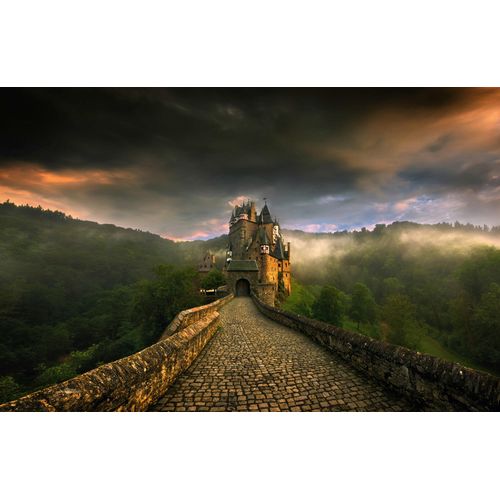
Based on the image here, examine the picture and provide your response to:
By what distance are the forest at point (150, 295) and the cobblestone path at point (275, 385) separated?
68.2 ft

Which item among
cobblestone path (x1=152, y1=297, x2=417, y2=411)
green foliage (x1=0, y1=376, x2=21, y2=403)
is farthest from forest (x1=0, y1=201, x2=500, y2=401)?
cobblestone path (x1=152, y1=297, x2=417, y2=411)

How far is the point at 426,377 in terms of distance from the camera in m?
2.89

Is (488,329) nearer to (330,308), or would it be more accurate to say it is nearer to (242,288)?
(330,308)

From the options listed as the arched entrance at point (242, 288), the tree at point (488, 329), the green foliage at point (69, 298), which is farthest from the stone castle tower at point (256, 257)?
the tree at point (488, 329)

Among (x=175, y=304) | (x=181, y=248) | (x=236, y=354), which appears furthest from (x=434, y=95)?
(x=181, y=248)

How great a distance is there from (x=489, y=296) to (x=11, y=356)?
50946 millimetres

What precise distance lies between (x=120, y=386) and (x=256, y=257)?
111ft

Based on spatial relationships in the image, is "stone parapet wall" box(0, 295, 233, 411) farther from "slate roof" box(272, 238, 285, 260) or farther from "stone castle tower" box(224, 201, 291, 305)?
"slate roof" box(272, 238, 285, 260)

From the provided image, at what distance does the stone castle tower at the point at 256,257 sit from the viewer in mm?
27609

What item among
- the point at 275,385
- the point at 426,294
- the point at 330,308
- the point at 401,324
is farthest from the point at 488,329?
the point at 275,385

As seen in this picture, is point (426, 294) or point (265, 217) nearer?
point (426, 294)

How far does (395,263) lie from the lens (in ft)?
164

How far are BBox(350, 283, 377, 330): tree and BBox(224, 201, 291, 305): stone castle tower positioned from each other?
449 inches

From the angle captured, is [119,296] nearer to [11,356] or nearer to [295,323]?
[11,356]
